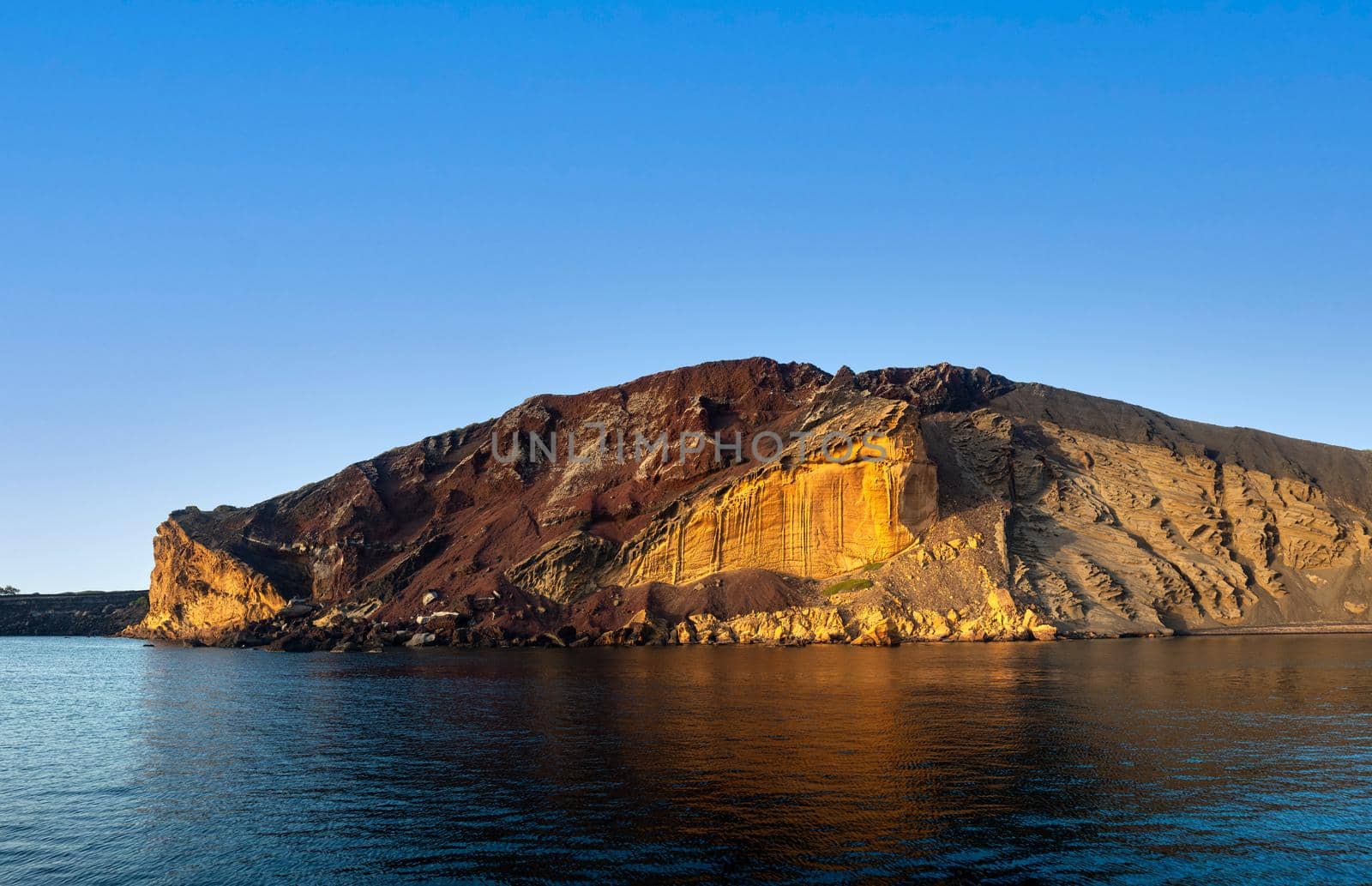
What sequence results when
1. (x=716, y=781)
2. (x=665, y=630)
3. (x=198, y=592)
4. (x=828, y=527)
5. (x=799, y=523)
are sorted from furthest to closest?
(x=198, y=592), (x=799, y=523), (x=828, y=527), (x=665, y=630), (x=716, y=781)

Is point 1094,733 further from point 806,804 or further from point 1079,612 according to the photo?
point 1079,612

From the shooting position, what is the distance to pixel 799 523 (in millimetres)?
79438

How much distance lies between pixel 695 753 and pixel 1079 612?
54.9m

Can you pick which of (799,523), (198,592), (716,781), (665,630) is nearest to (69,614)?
(198,592)

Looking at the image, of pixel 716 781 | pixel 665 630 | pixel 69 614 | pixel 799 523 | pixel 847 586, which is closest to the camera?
pixel 716 781

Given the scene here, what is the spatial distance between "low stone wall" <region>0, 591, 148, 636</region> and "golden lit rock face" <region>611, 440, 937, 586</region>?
336ft

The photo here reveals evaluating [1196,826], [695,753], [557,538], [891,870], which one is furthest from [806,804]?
[557,538]

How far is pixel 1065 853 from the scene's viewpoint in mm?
15453

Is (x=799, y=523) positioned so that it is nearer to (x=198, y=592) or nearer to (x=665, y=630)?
(x=665, y=630)

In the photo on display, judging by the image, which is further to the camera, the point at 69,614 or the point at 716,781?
the point at 69,614

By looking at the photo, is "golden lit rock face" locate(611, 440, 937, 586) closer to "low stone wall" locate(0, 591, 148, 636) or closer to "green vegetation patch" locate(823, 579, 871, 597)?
"green vegetation patch" locate(823, 579, 871, 597)

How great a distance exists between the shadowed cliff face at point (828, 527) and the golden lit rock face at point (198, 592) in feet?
1.33

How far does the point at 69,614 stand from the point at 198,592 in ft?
191

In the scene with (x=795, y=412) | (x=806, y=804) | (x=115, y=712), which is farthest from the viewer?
(x=795, y=412)
